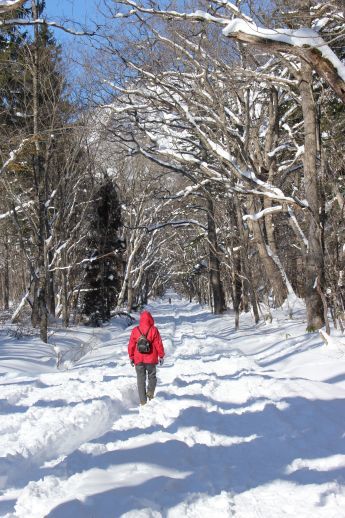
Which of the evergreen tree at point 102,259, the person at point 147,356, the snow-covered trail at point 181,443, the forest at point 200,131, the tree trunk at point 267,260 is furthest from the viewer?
the evergreen tree at point 102,259

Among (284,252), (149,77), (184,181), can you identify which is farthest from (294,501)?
(284,252)

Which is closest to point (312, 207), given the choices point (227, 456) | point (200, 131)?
point (200, 131)

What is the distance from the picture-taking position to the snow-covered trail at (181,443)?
171 inches

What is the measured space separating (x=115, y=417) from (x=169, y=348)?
9486 mm

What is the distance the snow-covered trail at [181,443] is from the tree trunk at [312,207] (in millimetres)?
2759

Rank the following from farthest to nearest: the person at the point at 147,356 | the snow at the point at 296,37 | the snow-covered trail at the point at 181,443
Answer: the person at the point at 147,356 → the snow at the point at 296,37 → the snow-covered trail at the point at 181,443

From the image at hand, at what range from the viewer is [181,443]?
5945mm

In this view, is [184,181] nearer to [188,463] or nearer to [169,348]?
[169,348]

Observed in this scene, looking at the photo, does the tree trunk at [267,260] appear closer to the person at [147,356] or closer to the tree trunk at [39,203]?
the tree trunk at [39,203]

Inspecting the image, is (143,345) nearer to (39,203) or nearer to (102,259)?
(39,203)

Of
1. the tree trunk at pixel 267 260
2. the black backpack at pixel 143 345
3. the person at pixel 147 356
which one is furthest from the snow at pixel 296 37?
the tree trunk at pixel 267 260

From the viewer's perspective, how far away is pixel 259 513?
4.11 metres

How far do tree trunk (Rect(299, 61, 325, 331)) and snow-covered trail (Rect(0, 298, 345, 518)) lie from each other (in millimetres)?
2759

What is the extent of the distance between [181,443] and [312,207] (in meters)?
9.29
